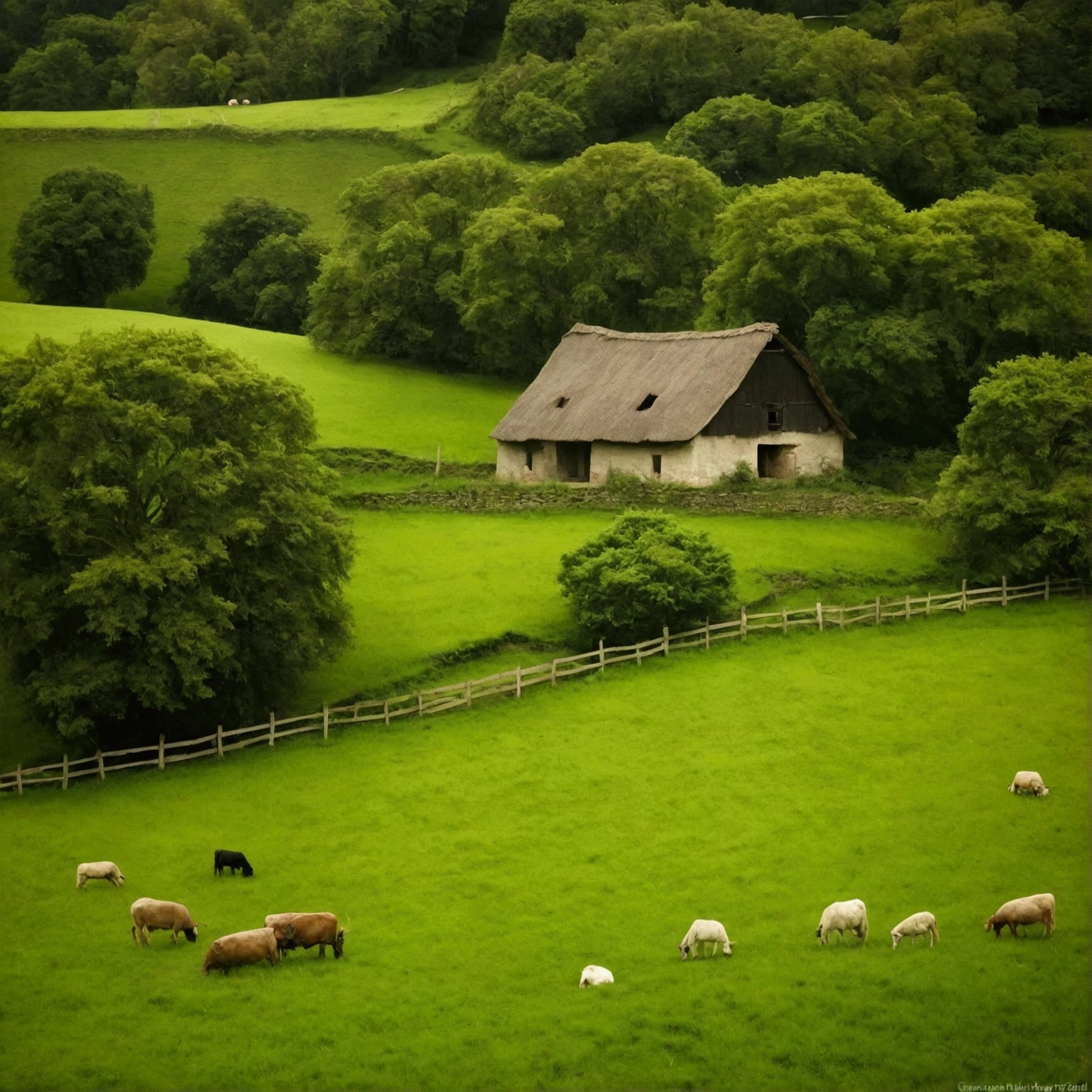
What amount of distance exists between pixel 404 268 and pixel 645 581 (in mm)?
34261

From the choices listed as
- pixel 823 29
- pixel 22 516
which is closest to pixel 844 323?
pixel 22 516

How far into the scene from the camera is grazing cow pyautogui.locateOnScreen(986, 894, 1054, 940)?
26.0 m

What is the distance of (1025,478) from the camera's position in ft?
155

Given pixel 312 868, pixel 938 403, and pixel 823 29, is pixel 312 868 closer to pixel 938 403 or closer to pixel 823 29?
pixel 938 403

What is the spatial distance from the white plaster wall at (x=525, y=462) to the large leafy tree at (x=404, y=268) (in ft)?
48.4

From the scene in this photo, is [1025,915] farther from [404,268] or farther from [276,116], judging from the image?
[276,116]

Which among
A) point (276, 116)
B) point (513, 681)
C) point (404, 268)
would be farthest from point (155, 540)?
point (276, 116)

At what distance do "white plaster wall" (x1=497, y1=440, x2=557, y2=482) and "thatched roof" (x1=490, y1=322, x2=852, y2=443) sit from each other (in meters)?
0.77

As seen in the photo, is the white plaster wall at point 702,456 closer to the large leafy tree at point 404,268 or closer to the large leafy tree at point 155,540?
the large leafy tree at point 155,540

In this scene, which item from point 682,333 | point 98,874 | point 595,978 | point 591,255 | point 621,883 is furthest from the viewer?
point 591,255

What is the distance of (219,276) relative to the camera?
8938 centimetres

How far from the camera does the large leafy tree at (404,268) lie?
7319 centimetres

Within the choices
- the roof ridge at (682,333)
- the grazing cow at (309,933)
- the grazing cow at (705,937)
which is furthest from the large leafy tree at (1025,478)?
the grazing cow at (309,933)

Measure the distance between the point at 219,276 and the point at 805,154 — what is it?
107ft
